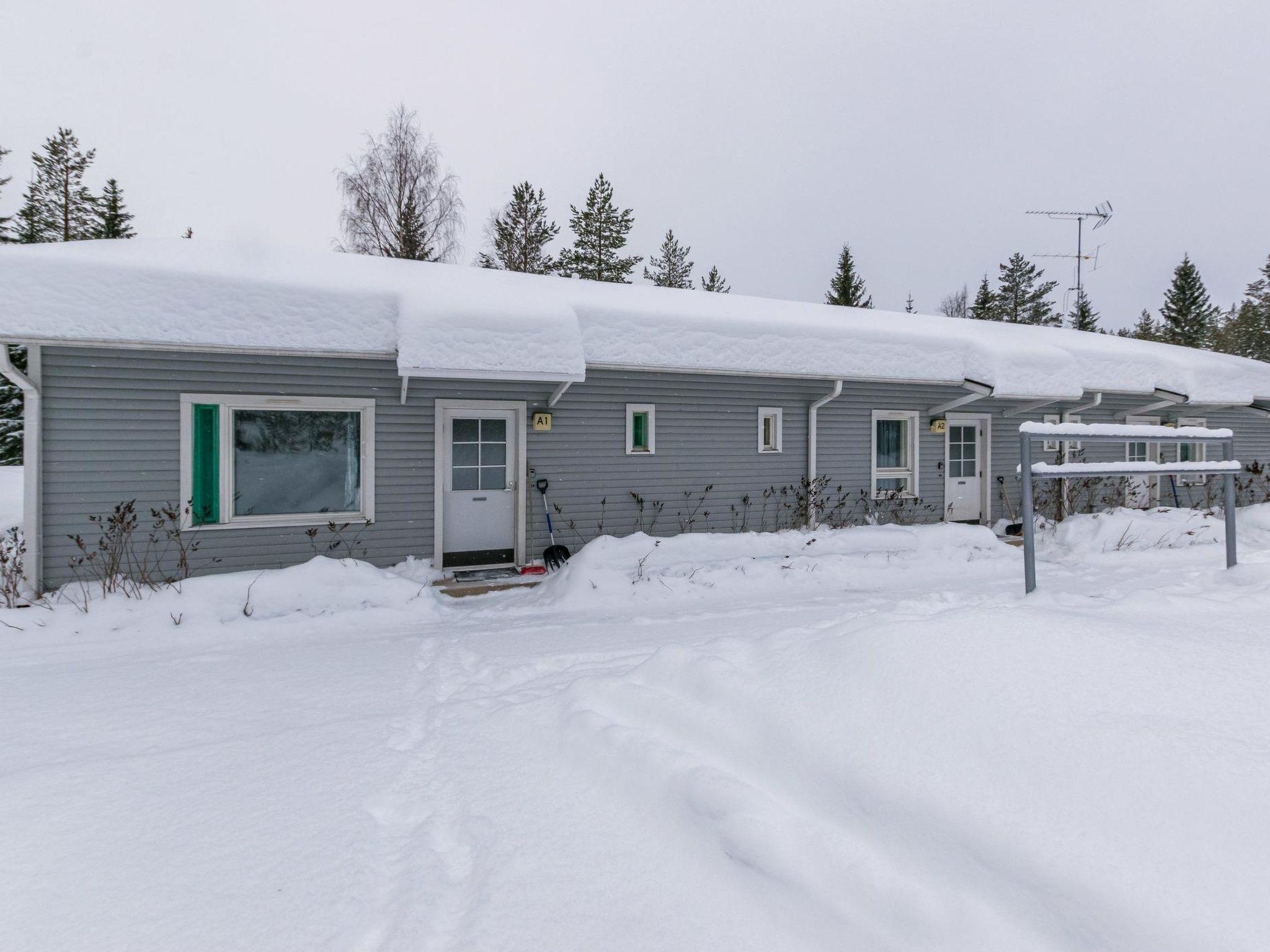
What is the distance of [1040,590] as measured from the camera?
578cm

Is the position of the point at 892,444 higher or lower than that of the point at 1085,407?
lower

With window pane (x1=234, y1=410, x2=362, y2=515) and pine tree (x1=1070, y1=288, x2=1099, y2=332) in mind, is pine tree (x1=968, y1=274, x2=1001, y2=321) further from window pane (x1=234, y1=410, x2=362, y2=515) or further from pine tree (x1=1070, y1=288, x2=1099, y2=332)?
window pane (x1=234, y1=410, x2=362, y2=515)

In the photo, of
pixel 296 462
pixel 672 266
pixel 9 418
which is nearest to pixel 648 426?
pixel 296 462

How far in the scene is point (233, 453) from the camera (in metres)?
6.61

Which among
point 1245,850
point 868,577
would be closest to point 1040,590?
point 868,577

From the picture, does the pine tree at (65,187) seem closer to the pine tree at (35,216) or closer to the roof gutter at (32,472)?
the pine tree at (35,216)

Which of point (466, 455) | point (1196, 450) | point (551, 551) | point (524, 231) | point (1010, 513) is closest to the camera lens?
point (551, 551)

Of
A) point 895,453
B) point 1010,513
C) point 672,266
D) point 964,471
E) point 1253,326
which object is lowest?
point 1010,513

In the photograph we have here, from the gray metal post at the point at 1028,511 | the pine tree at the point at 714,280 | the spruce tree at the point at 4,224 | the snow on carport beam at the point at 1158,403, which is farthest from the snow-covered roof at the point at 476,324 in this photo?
the pine tree at the point at 714,280

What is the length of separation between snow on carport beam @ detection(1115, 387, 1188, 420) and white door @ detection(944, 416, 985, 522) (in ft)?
10.7

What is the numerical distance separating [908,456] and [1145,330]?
148 ft

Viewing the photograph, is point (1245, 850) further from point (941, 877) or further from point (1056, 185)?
point (1056, 185)

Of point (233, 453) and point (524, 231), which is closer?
point (233, 453)

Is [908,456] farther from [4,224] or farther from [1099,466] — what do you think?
[4,224]
